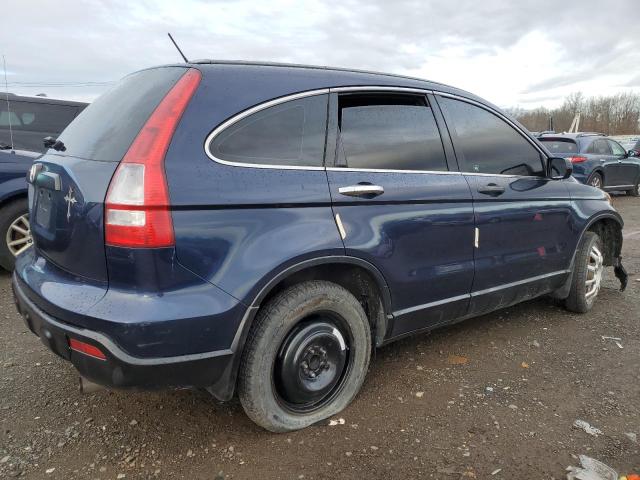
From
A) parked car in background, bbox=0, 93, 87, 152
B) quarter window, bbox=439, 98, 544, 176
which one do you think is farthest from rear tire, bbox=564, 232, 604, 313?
parked car in background, bbox=0, 93, 87, 152

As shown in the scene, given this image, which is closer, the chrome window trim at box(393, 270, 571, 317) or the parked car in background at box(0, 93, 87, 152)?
the chrome window trim at box(393, 270, 571, 317)

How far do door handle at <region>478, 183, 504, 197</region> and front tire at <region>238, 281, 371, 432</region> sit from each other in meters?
1.20

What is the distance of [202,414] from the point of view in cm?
262

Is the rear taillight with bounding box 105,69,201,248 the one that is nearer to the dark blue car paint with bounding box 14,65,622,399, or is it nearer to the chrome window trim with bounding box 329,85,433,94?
the dark blue car paint with bounding box 14,65,622,399

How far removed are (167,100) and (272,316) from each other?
3.45ft

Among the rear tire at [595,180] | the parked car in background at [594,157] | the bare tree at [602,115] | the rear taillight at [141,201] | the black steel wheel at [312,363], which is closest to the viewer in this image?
the rear taillight at [141,201]

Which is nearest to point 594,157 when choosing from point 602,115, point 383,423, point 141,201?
point 383,423

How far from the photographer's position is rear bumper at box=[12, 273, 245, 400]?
1.92m

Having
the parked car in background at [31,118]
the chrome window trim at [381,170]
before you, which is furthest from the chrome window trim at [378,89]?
the parked car in background at [31,118]

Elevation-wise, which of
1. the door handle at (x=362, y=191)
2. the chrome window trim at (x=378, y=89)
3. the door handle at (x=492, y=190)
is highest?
the chrome window trim at (x=378, y=89)

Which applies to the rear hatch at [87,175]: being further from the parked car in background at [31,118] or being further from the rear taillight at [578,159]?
the rear taillight at [578,159]

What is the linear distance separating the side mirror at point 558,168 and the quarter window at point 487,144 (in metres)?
0.09

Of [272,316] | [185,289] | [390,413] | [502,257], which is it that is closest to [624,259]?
[502,257]

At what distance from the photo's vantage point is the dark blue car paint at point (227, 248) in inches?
76.2
